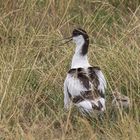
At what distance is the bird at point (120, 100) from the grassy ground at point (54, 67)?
47mm

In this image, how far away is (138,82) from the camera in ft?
20.7

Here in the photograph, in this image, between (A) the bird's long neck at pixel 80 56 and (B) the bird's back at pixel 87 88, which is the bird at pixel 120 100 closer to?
(B) the bird's back at pixel 87 88

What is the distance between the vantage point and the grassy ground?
5706mm

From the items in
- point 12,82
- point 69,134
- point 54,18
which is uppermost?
point 54,18

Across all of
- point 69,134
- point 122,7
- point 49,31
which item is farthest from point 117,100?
point 122,7

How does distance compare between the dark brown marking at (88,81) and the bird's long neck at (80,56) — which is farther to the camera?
the bird's long neck at (80,56)

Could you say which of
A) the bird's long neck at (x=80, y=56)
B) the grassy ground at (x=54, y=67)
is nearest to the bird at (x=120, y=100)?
the grassy ground at (x=54, y=67)

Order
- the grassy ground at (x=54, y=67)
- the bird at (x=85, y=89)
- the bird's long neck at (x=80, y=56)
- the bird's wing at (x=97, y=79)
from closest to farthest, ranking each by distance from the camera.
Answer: the grassy ground at (x=54, y=67) → the bird at (x=85, y=89) → the bird's wing at (x=97, y=79) → the bird's long neck at (x=80, y=56)

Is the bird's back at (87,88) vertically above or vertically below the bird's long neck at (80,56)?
below

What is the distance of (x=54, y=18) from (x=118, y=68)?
181 cm

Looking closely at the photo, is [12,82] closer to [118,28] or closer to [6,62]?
[6,62]

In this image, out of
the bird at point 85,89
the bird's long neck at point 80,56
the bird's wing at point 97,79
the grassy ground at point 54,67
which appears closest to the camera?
the grassy ground at point 54,67

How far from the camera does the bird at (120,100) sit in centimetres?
611

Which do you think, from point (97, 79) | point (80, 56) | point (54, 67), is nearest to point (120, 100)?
point (97, 79)
